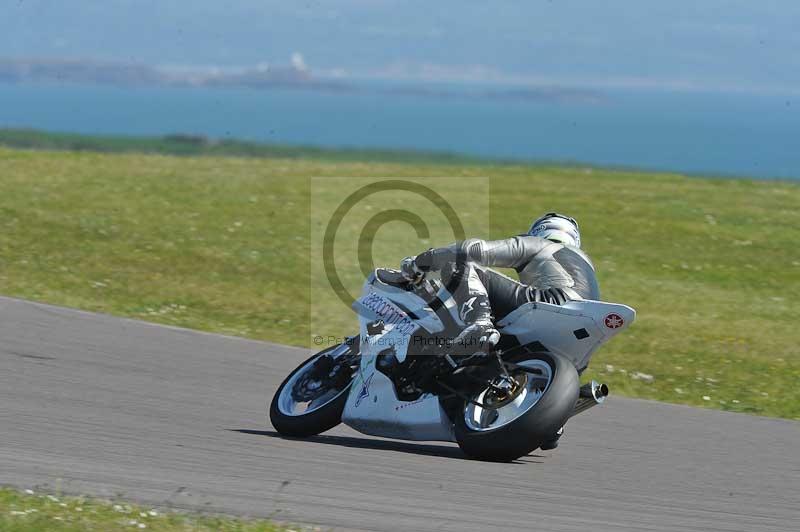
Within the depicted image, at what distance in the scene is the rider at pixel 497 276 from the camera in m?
6.92

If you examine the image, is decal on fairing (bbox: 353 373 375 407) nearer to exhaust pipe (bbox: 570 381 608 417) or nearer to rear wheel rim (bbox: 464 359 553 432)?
rear wheel rim (bbox: 464 359 553 432)

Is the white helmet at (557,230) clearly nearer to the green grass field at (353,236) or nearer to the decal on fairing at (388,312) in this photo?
the decal on fairing at (388,312)

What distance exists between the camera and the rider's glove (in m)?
7.23

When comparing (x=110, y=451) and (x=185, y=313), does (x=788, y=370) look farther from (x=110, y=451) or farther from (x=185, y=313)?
(x=110, y=451)

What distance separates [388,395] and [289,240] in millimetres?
12420

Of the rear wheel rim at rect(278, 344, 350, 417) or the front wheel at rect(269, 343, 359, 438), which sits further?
the rear wheel rim at rect(278, 344, 350, 417)

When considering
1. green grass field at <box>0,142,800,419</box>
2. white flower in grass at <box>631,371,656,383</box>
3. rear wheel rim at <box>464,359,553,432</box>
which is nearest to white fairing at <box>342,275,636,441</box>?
rear wheel rim at <box>464,359,553,432</box>

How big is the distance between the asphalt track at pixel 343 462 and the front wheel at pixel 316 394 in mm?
138

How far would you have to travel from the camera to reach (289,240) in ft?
64.1

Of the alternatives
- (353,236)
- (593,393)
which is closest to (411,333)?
(593,393)

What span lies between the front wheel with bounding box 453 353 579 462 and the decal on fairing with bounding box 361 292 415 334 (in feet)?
2.16

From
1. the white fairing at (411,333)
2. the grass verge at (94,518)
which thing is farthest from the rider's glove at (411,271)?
the grass verge at (94,518)

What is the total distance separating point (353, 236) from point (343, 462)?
1455 cm

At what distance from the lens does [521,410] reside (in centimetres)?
668
